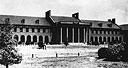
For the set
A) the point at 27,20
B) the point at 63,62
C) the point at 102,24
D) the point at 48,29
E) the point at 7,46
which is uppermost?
the point at 7,46

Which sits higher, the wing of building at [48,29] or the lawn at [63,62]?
the lawn at [63,62]

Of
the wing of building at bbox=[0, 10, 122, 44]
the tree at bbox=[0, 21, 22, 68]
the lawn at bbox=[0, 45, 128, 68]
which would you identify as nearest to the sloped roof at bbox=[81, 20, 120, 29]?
the wing of building at bbox=[0, 10, 122, 44]

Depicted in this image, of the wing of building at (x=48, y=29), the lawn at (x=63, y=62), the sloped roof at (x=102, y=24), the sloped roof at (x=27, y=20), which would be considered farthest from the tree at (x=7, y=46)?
the sloped roof at (x=102, y=24)

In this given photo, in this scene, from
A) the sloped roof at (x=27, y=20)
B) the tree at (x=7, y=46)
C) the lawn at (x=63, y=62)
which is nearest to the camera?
the tree at (x=7, y=46)

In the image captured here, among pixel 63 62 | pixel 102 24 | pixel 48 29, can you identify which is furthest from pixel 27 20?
pixel 63 62

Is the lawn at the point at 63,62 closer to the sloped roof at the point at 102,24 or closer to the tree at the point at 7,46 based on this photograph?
the tree at the point at 7,46

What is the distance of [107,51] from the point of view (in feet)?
108

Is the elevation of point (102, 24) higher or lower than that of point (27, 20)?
lower

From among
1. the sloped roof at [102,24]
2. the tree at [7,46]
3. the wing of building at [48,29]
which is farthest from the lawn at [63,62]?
the sloped roof at [102,24]

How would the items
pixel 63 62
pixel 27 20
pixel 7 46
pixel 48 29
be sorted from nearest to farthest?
1. pixel 7 46
2. pixel 63 62
3. pixel 27 20
4. pixel 48 29

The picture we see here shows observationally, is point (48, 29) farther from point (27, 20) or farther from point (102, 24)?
point (102, 24)

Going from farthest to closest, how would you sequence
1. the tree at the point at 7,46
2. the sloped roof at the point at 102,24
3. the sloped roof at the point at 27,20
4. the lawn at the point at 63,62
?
the sloped roof at the point at 102,24
the sloped roof at the point at 27,20
the lawn at the point at 63,62
the tree at the point at 7,46

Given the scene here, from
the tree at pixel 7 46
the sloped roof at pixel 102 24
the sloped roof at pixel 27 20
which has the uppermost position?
the tree at pixel 7 46

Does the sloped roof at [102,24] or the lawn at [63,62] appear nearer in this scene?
the lawn at [63,62]
